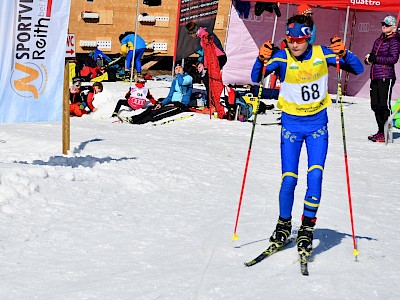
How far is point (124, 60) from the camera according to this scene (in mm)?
21172

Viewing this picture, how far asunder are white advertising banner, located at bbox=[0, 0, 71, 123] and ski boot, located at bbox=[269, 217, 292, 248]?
3350 millimetres

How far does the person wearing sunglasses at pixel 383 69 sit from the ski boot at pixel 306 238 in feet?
24.4

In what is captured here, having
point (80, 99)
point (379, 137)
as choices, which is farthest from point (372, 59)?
point (80, 99)

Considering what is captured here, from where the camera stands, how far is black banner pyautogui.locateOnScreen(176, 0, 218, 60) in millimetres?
16812

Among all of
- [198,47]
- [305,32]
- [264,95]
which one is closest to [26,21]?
[305,32]

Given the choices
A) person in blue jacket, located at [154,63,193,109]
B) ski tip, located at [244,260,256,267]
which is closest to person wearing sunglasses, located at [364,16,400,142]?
person in blue jacket, located at [154,63,193,109]

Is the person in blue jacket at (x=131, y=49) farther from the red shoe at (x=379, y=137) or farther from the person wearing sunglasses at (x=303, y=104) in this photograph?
the person wearing sunglasses at (x=303, y=104)

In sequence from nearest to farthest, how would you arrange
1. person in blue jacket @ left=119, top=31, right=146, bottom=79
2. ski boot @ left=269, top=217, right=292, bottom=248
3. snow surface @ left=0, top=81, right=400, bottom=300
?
Result: snow surface @ left=0, top=81, right=400, bottom=300
ski boot @ left=269, top=217, right=292, bottom=248
person in blue jacket @ left=119, top=31, right=146, bottom=79

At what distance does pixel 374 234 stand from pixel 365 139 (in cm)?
666

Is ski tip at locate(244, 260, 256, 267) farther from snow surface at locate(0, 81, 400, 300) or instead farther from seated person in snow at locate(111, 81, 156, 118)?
seated person in snow at locate(111, 81, 156, 118)

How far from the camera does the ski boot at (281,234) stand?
5.86 m

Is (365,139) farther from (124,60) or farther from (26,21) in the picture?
(124,60)

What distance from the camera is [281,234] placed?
588 cm

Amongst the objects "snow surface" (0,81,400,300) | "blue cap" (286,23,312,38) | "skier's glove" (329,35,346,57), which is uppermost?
"blue cap" (286,23,312,38)
